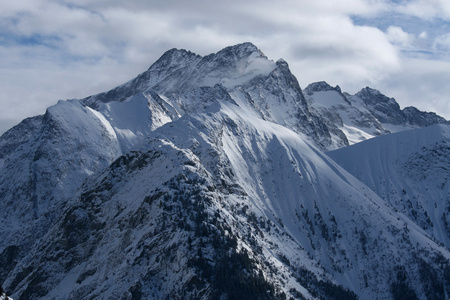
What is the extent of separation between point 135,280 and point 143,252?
9.47 metres

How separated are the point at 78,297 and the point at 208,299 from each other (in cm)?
3836

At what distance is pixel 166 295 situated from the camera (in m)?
188

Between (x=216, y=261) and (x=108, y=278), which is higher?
(x=216, y=261)

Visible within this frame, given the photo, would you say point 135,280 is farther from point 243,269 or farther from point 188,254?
point 243,269

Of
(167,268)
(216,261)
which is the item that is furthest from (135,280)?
(216,261)

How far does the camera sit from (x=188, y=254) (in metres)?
194

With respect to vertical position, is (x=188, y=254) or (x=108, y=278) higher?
(x=188, y=254)

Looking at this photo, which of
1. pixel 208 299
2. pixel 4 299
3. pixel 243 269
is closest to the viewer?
pixel 4 299

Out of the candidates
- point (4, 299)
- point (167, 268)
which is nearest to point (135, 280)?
point (167, 268)

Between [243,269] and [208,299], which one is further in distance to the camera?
[243,269]

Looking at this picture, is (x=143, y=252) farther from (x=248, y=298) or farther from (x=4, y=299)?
(x=4, y=299)

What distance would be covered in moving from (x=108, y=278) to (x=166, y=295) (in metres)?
19.1

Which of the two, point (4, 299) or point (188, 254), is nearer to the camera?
point (4, 299)

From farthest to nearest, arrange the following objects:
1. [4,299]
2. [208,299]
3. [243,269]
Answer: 1. [243,269]
2. [208,299]
3. [4,299]
